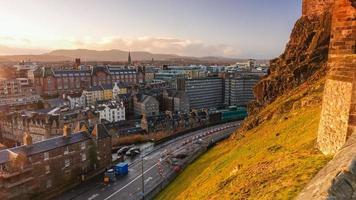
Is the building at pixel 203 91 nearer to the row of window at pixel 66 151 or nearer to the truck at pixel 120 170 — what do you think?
the truck at pixel 120 170

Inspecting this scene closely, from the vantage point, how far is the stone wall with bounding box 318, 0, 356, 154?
9.81 meters

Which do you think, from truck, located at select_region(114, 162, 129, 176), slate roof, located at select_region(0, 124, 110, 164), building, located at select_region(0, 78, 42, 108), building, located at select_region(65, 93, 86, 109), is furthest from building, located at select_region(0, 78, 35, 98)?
truck, located at select_region(114, 162, 129, 176)

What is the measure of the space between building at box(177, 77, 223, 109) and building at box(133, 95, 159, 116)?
20.7 m

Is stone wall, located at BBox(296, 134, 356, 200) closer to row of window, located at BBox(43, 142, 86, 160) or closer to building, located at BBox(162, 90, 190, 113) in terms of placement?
row of window, located at BBox(43, 142, 86, 160)

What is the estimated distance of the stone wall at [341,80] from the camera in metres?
9.81

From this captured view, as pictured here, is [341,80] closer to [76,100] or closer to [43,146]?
[43,146]

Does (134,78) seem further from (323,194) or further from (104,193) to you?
(323,194)

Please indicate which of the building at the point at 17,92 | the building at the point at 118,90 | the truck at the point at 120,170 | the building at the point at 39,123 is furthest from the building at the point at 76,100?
the truck at the point at 120,170

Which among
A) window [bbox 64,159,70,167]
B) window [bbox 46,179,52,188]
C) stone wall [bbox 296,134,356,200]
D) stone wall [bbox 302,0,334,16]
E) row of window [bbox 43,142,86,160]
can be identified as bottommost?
window [bbox 46,179,52,188]

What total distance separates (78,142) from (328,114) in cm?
3843

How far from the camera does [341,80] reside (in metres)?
10.4

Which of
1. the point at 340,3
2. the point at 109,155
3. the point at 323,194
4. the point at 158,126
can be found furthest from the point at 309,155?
the point at 158,126

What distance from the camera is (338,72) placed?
1061 cm

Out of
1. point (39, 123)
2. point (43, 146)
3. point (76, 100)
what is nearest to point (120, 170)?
point (43, 146)
